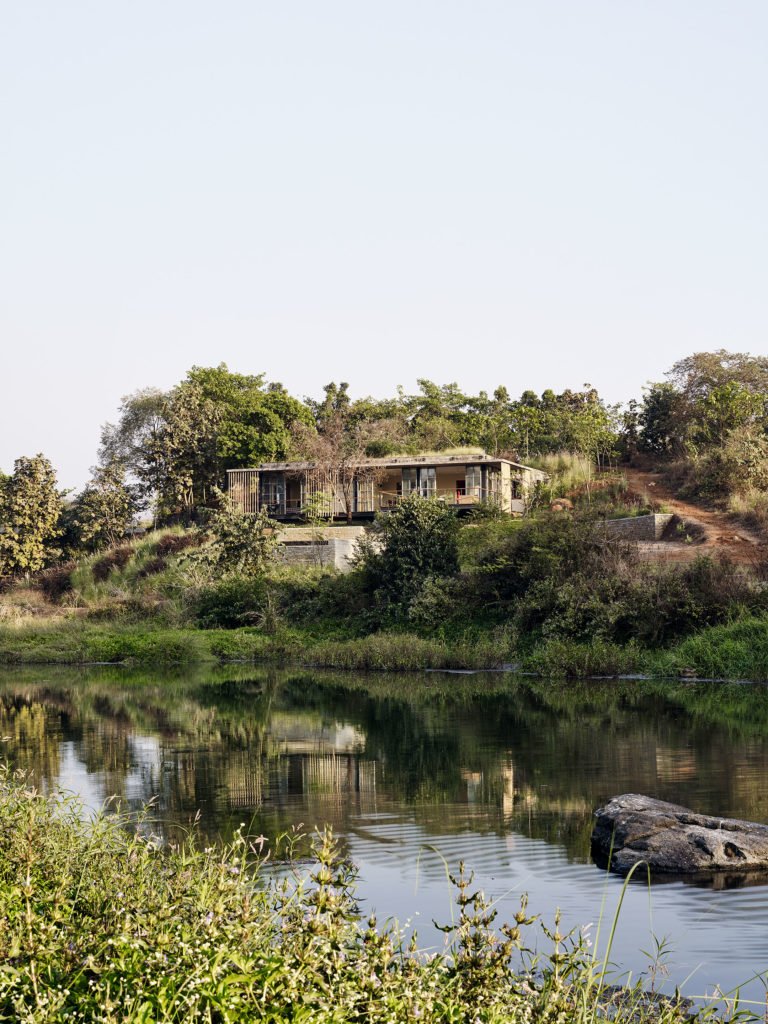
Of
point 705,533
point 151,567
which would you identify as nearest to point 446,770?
point 705,533

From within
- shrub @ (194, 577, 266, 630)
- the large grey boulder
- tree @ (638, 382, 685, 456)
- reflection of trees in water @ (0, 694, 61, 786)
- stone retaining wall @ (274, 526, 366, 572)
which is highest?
tree @ (638, 382, 685, 456)

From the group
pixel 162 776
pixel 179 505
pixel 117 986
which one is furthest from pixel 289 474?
pixel 117 986

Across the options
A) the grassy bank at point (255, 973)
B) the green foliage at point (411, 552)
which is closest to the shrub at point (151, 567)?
the green foliage at point (411, 552)

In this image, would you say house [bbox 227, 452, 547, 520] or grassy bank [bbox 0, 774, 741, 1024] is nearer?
grassy bank [bbox 0, 774, 741, 1024]

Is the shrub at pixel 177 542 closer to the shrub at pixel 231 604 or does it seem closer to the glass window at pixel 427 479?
the shrub at pixel 231 604

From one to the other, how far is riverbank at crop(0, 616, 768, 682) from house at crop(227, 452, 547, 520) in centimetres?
1371

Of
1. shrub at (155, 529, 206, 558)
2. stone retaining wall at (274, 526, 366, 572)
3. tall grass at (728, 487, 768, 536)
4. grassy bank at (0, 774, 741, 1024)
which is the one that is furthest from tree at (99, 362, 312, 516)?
grassy bank at (0, 774, 741, 1024)

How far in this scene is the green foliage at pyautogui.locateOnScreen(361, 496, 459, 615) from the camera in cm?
3731

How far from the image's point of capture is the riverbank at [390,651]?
1142 inches

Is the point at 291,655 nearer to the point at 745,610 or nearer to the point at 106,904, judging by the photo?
the point at 745,610

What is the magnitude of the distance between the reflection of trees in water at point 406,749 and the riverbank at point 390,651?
5.98 ft

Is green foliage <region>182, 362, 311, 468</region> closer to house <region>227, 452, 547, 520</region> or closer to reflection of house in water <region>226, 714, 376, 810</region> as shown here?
house <region>227, 452, 547, 520</region>

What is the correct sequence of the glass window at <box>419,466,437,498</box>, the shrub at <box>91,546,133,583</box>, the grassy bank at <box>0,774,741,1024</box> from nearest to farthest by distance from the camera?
the grassy bank at <box>0,774,741,1024</box> → the shrub at <box>91,546,133,583</box> → the glass window at <box>419,466,437,498</box>

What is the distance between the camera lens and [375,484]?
54.3 metres
